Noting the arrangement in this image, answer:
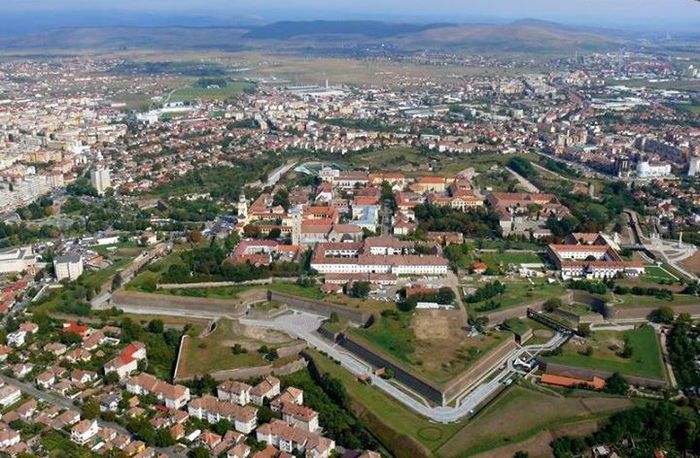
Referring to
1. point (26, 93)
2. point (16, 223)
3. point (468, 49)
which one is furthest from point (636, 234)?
point (468, 49)

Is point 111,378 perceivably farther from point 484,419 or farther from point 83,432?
point 484,419

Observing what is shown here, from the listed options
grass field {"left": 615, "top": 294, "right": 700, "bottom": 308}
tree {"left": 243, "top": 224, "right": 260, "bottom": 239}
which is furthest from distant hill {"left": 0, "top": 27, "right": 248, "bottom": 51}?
grass field {"left": 615, "top": 294, "right": 700, "bottom": 308}

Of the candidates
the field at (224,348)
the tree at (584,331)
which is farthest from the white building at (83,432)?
the tree at (584,331)

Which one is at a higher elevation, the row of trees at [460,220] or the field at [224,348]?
the row of trees at [460,220]

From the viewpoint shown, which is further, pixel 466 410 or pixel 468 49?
pixel 468 49

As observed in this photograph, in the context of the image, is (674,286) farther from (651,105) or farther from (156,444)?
(651,105)

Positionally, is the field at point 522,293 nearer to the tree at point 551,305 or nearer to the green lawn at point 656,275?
the tree at point 551,305
